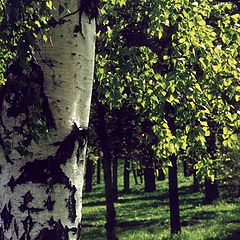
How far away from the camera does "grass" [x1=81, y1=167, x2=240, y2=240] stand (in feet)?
62.7

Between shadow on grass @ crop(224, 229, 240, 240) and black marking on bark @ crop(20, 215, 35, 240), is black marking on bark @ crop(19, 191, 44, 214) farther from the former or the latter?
shadow on grass @ crop(224, 229, 240, 240)

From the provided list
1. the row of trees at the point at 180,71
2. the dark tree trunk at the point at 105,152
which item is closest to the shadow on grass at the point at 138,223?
the dark tree trunk at the point at 105,152

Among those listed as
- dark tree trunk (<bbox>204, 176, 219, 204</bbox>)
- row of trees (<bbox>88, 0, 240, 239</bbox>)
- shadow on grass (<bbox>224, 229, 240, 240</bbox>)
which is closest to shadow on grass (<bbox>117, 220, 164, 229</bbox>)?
shadow on grass (<bbox>224, 229, 240, 240</bbox>)

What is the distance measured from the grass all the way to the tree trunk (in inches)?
581

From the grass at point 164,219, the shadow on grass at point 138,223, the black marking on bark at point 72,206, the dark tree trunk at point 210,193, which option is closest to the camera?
the black marking on bark at point 72,206

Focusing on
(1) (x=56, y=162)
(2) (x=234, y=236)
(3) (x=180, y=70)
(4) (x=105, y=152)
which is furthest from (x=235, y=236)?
(1) (x=56, y=162)

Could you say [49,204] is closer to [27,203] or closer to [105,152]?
[27,203]

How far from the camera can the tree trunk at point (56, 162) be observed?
139 inches

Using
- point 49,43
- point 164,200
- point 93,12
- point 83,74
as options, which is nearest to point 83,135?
point 83,74

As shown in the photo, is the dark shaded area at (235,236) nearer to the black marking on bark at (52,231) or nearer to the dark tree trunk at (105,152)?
the dark tree trunk at (105,152)

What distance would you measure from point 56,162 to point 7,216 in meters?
0.49

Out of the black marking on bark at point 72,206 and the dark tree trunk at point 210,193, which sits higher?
the black marking on bark at point 72,206

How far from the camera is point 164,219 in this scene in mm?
24906

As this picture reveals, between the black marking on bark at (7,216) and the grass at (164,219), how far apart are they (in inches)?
585
